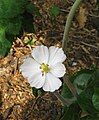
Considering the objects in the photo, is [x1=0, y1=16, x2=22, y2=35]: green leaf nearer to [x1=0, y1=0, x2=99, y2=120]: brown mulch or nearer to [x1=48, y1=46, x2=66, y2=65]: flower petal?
[x1=48, y1=46, x2=66, y2=65]: flower petal

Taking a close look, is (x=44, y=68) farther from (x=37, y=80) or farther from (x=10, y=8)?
(x=10, y=8)

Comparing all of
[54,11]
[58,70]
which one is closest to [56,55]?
[58,70]

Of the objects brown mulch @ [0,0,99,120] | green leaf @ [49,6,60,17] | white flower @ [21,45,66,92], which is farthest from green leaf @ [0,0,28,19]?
green leaf @ [49,6,60,17]

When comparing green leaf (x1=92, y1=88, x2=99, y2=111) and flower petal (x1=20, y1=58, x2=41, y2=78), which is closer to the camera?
flower petal (x1=20, y1=58, x2=41, y2=78)

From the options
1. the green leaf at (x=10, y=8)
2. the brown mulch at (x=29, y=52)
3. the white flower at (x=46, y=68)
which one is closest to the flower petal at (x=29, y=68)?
the white flower at (x=46, y=68)

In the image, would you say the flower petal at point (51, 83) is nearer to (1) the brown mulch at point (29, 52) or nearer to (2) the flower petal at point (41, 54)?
(2) the flower petal at point (41, 54)

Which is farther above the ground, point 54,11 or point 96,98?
point 54,11
